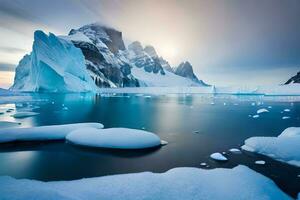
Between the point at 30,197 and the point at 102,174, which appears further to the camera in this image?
the point at 102,174

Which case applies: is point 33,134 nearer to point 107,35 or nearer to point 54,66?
point 54,66

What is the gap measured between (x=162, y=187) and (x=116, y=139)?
3.55 m

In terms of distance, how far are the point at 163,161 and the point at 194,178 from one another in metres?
1.66

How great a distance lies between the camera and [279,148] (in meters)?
6.47

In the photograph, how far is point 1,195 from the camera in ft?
10.2

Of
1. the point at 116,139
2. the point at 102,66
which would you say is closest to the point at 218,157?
the point at 116,139

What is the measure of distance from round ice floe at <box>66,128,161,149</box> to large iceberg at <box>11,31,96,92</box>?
31.6 m

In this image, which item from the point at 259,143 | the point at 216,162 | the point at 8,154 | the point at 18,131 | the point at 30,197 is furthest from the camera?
the point at 18,131

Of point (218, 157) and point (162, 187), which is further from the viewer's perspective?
point (218, 157)

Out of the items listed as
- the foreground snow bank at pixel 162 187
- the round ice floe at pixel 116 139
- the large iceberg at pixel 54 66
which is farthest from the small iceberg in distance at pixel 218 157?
the large iceberg at pixel 54 66

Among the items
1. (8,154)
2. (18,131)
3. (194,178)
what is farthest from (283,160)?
(18,131)

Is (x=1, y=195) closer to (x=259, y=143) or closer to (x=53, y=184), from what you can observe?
(x=53, y=184)

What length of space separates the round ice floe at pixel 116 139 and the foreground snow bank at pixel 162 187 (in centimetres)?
261

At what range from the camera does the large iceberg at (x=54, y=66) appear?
3549 centimetres
